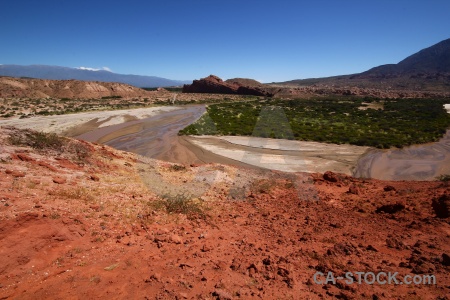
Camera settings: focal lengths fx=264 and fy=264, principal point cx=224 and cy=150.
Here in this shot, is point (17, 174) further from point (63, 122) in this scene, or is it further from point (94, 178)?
point (63, 122)

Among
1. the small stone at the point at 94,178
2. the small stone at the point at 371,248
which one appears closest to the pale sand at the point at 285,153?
the small stone at the point at 94,178

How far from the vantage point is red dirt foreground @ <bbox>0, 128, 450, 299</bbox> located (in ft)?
15.6

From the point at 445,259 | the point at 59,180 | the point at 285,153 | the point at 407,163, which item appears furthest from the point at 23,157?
the point at 407,163

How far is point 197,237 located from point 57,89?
94.2 metres

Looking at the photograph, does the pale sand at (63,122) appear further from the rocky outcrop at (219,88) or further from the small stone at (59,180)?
the rocky outcrop at (219,88)

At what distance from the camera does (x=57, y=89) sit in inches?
3255

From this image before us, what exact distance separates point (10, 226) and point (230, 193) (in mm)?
7412

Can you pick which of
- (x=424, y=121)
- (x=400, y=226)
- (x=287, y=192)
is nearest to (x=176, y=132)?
(x=287, y=192)

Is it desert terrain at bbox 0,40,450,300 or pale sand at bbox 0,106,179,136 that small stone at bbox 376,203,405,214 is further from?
pale sand at bbox 0,106,179,136

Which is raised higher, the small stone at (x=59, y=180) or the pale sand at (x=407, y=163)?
the small stone at (x=59, y=180)

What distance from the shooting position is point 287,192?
11773mm

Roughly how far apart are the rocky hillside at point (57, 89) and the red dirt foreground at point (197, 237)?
76.8 m

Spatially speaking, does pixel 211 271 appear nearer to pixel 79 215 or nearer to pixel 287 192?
pixel 79 215

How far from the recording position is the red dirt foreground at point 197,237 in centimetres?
475
